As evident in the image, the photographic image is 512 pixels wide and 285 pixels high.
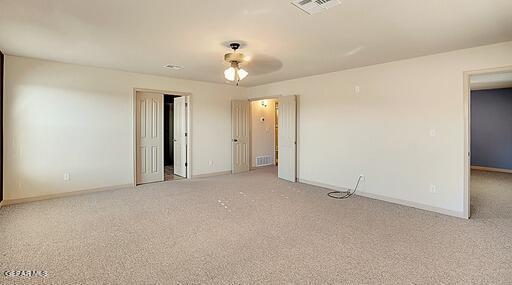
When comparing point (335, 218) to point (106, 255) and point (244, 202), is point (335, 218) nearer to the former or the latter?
point (244, 202)

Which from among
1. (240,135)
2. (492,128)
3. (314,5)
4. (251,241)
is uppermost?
(314,5)

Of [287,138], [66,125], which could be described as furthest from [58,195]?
[287,138]

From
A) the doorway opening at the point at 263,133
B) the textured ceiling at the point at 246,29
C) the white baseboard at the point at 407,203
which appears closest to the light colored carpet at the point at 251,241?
the white baseboard at the point at 407,203

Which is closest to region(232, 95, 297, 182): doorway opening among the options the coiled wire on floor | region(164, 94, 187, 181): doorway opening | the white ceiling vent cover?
the coiled wire on floor

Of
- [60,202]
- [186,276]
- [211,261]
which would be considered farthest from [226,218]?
[60,202]

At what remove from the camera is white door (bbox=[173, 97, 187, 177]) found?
6591 millimetres

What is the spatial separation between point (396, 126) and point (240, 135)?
4.01 meters

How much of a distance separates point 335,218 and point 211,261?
194 centimetres

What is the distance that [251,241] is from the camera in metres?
2.98

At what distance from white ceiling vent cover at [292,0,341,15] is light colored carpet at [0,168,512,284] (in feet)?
7.85

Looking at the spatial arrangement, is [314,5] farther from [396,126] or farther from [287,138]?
[287,138]

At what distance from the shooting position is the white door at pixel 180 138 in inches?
260

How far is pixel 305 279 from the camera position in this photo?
7.41 feet

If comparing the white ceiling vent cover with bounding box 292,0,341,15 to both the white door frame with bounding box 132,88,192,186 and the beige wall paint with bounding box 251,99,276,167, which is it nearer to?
the white door frame with bounding box 132,88,192,186
